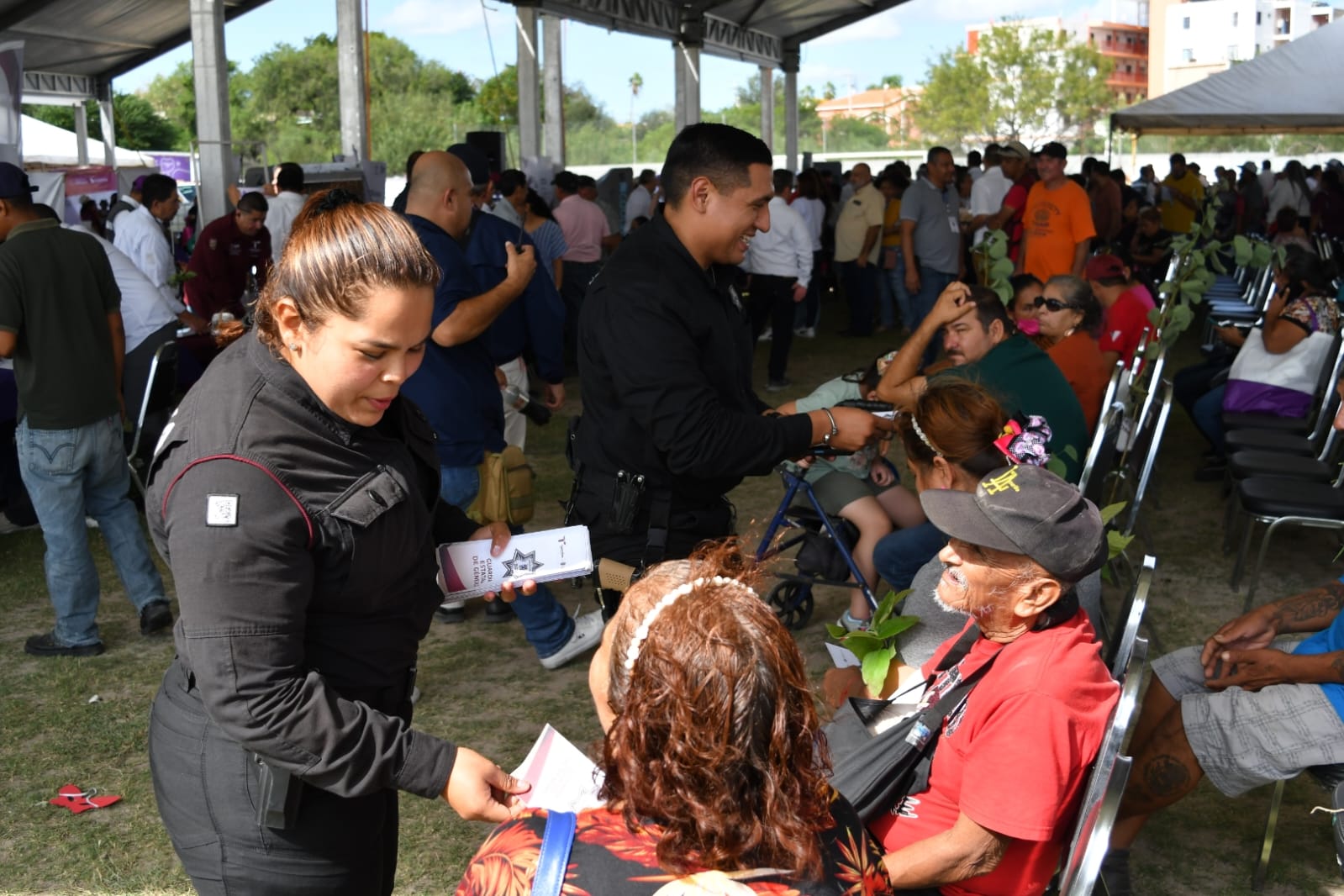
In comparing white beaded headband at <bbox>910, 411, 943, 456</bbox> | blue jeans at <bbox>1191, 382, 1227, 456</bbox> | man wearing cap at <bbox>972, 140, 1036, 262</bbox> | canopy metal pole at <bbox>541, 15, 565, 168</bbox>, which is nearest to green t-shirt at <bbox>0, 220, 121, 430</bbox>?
white beaded headband at <bbox>910, 411, 943, 456</bbox>

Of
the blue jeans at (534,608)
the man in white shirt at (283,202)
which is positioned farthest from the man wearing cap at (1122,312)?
the man in white shirt at (283,202)

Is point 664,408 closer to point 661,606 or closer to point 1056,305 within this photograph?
point 661,606

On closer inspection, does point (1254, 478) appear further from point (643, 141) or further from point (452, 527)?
point (643, 141)

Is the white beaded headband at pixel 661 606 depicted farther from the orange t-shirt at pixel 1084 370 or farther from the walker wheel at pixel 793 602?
the orange t-shirt at pixel 1084 370

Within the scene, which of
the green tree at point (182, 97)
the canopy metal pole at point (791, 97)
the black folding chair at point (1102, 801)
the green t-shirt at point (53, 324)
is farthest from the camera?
the green tree at point (182, 97)

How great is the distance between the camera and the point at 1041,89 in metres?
73.2

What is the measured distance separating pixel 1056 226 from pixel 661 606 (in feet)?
25.2

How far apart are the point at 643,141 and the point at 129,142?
803 inches

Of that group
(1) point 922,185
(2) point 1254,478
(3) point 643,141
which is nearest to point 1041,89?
(3) point 643,141

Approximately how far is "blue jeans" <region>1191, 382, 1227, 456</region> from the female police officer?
6.04 m

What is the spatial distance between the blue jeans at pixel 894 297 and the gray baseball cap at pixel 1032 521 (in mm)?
8542

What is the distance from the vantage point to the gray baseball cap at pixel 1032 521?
85.1 inches

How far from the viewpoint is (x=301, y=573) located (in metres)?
1.54

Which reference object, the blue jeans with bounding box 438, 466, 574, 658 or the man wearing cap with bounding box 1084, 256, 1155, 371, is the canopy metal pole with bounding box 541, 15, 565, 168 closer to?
the man wearing cap with bounding box 1084, 256, 1155, 371
